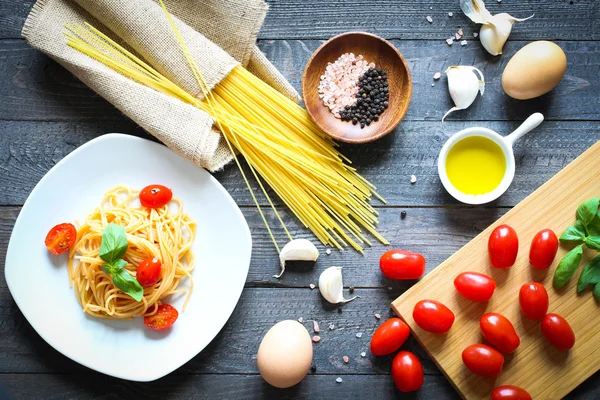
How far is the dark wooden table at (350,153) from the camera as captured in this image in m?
2.04

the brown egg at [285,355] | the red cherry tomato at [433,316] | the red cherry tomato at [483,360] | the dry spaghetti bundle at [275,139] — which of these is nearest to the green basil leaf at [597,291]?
the red cherry tomato at [483,360]

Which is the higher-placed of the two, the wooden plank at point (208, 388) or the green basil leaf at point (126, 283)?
the green basil leaf at point (126, 283)

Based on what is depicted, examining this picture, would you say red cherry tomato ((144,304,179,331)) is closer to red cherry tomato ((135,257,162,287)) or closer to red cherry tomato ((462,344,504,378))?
red cherry tomato ((135,257,162,287))

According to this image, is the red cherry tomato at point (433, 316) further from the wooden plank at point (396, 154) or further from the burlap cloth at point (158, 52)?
the burlap cloth at point (158, 52)

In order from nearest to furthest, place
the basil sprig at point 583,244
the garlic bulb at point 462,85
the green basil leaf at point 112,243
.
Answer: the green basil leaf at point 112,243 < the basil sprig at point 583,244 < the garlic bulb at point 462,85

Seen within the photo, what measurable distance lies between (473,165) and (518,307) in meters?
0.53

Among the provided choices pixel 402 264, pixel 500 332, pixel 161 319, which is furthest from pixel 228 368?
pixel 500 332

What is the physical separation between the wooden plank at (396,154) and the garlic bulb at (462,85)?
93 millimetres

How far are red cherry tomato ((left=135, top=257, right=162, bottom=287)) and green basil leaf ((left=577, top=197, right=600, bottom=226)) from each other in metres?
1.46

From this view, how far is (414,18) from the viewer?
208 centimetres

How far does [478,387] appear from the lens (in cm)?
193

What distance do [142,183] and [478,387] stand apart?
141cm

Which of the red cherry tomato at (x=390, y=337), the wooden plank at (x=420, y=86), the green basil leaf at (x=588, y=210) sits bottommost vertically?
the red cherry tomato at (x=390, y=337)

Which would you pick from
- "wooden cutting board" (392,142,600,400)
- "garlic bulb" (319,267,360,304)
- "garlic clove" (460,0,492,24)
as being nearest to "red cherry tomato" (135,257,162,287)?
"garlic bulb" (319,267,360,304)
